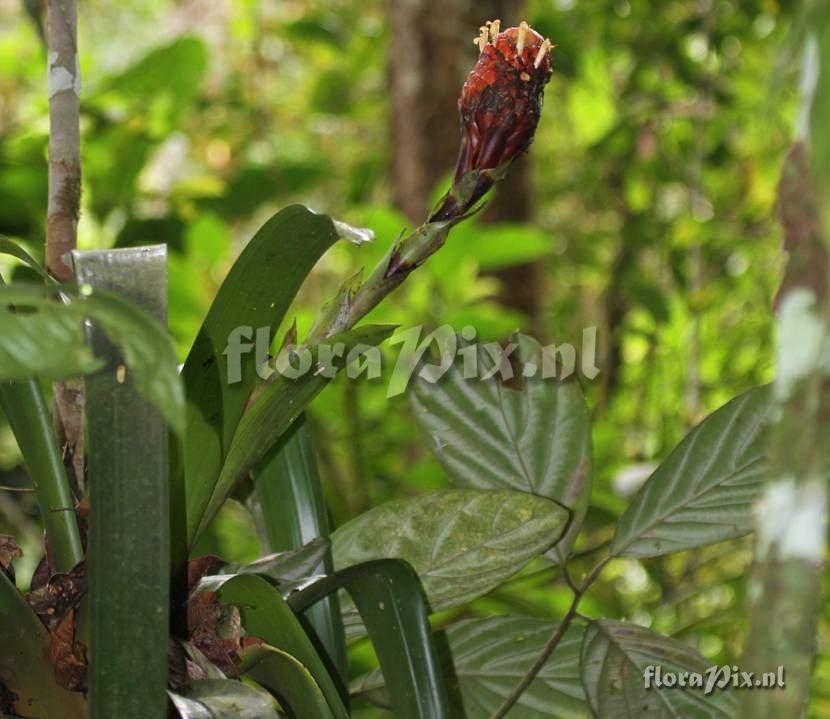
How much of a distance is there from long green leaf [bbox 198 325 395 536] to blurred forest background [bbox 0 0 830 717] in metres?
0.19

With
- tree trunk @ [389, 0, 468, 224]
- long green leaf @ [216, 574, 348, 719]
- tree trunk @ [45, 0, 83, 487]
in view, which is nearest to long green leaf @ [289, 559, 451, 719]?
long green leaf @ [216, 574, 348, 719]

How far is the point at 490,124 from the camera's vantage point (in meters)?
0.34

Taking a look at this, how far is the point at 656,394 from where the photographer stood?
1.53 metres

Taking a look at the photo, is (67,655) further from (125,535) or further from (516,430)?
(516,430)

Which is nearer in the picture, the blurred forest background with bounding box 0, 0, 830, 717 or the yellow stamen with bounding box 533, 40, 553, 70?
the yellow stamen with bounding box 533, 40, 553, 70

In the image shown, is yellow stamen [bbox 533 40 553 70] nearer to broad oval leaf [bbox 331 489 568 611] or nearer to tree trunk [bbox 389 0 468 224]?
broad oval leaf [bbox 331 489 568 611]

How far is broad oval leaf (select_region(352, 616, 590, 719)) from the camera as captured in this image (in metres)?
0.43

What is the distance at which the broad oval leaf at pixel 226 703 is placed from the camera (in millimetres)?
296

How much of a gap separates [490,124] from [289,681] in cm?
19

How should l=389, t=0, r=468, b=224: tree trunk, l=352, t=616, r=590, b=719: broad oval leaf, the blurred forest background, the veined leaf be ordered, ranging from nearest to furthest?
1. the veined leaf
2. l=352, t=616, r=590, b=719: broad oval leaf
3. the blurred forest background
4. l=389, t=0, r=468, b=224: tree trunk

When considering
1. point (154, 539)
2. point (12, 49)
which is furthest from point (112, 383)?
point (12, 49)

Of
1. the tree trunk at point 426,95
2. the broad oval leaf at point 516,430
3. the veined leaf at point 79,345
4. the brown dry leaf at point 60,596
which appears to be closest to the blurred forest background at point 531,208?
the tree trunk at point 426,95

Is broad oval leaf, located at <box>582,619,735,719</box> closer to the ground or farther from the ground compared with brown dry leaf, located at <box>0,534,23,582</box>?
closer to the ground

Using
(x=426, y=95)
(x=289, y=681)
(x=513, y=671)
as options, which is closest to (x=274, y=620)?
(x=289, y=681)
